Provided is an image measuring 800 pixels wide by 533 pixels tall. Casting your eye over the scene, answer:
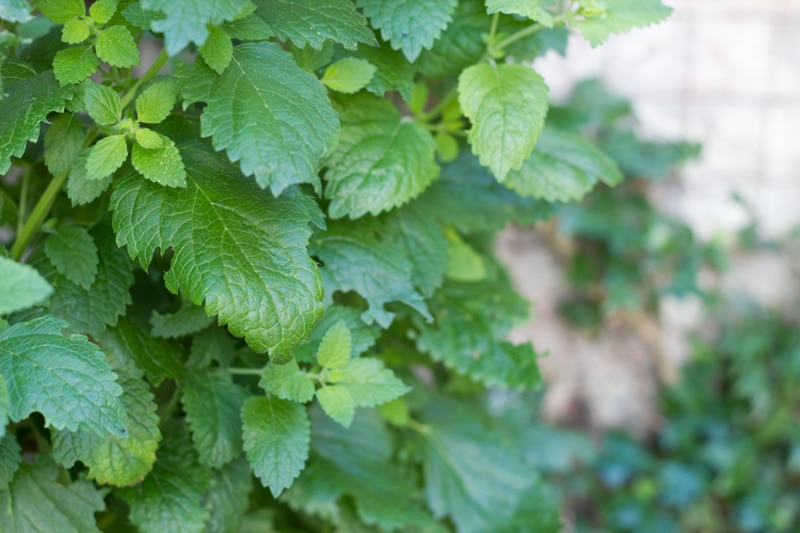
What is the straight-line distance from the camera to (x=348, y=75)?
2.81 feet

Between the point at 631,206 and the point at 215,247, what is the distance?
1.78 m

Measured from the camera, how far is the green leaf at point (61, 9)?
0.77m

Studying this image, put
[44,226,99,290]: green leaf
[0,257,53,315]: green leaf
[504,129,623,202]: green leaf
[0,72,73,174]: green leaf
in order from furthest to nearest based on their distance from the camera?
[504,129,623,202]: green leaf < [44,226,99,290]: green leaf < [0,72,73,174]: green leaf < [0,257,53,315]: green leaf

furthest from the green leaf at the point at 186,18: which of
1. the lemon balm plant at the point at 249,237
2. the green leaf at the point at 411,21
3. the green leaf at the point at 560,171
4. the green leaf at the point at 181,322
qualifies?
the green leaf at the point at 560,171

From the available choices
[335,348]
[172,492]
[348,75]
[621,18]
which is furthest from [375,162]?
[172,492]

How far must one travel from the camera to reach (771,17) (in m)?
2.19

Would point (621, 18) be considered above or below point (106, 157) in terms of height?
above

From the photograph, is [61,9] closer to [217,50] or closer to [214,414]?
[217,50]

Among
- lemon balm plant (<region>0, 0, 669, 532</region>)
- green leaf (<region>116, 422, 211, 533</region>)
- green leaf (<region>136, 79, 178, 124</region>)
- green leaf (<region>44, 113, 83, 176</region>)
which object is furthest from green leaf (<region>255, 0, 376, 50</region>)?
green leaf (<region>116, 422, 211, 533</region>)

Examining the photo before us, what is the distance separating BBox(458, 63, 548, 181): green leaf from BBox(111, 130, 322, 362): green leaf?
7.7 inches

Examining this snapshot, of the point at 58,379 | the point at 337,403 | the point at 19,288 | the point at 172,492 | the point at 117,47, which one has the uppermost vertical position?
the point at 117,47

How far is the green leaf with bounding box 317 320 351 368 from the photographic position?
85 cm

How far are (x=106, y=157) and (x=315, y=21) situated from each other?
0.24 m

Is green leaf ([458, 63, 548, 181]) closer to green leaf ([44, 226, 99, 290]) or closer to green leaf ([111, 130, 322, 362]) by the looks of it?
green leaf ([111, 130, 322, 362])
